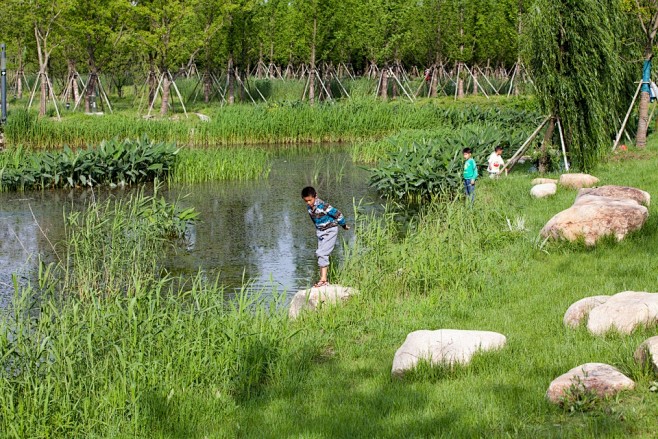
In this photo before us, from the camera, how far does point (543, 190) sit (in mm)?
15305

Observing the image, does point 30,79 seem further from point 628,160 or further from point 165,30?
point 628,160

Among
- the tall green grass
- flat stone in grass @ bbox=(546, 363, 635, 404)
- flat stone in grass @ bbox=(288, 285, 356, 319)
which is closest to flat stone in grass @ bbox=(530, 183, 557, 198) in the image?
flat stone in grass @ bbox=(288, 285, 356, 319)

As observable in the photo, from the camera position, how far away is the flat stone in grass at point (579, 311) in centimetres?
750

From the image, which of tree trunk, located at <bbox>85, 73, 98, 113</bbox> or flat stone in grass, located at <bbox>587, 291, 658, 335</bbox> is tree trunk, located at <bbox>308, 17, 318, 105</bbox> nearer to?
tree trunk, located at <bbox>85, 73, 98, 113</bbox>

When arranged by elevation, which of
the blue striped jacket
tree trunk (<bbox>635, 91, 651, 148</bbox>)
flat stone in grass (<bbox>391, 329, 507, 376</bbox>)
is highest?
tree trunk (<bbox>635, 91, 651, 148</bbox>)

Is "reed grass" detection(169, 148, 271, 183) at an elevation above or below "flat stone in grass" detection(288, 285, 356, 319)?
below

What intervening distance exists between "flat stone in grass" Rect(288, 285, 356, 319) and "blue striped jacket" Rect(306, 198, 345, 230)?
4.41ft

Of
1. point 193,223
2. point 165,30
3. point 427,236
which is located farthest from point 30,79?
point 427,236

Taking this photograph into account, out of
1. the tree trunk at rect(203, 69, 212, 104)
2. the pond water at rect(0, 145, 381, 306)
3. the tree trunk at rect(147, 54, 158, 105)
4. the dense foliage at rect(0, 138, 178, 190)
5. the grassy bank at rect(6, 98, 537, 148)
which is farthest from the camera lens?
the tree trunk at rect(203, 69, 212, 104)

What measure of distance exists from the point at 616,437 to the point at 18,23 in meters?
41.0

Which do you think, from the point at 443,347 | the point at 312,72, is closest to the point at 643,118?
the point at 443,347

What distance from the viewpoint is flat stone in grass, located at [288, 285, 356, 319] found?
31.1ft

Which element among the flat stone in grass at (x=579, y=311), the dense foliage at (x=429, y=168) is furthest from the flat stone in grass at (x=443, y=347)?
the dense foliage at (x=429, y=168)

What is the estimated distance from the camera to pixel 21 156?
71.6 feet
